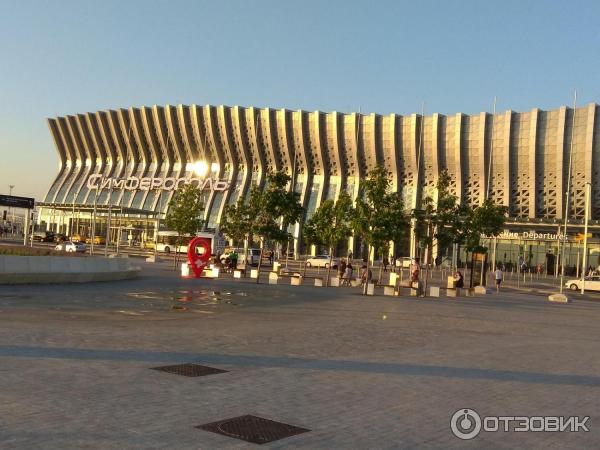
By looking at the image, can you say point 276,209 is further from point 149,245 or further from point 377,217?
point 149,245

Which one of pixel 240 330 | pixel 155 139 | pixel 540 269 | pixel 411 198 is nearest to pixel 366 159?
pixel 411 198

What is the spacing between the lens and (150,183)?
10238cm

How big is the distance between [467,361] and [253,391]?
477 centimetres

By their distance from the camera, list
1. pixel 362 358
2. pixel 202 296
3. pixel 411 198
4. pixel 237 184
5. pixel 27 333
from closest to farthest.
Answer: pixel 362 358 → pixel 27 333 → pixel 202 296 → pixel 411 198 → pixel 237 184

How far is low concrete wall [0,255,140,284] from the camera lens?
2311 centimetres

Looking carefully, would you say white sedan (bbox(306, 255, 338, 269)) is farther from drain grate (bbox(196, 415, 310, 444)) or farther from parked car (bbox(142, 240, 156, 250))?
drain grate (bbox(196, 415, 310, 444))

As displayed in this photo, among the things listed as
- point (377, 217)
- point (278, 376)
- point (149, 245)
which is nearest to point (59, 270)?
point (377, 217)

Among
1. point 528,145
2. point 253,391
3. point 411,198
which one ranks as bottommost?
point 253,391

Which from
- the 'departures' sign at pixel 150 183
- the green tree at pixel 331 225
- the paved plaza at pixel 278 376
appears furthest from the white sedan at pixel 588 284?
the 'departures' sign at pixel 150 183

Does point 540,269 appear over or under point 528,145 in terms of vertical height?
under

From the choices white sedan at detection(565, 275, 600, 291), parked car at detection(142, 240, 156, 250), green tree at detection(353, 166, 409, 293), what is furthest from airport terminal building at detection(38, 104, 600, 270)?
green tree at detection(353, 166, 409, 293)

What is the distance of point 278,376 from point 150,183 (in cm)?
9641

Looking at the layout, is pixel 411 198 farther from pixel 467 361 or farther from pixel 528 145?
pixel 467 361

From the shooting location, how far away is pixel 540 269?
73125 mm
